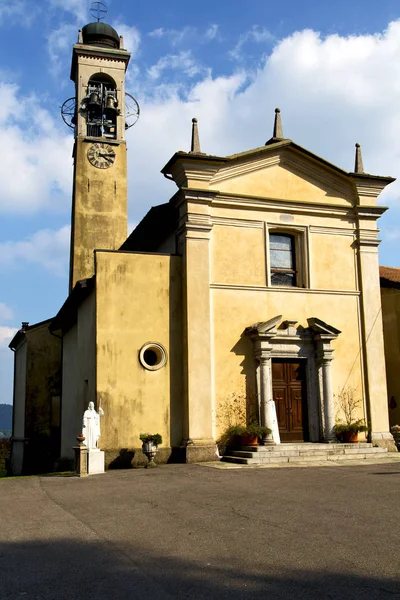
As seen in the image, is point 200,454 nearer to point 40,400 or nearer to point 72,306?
point 72,306

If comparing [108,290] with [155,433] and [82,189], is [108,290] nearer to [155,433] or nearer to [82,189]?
[155,433]

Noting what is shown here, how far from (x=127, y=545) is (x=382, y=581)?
2.59 metres

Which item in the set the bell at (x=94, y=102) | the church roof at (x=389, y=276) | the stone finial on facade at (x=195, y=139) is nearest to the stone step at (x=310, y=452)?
the church roof at (x=389, y=276)

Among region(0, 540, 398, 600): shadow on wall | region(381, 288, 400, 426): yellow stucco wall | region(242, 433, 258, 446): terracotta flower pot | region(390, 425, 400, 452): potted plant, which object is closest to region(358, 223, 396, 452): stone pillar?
region(390, 425, 400, 452): potted plant

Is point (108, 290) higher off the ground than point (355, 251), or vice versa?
point (355, 251)

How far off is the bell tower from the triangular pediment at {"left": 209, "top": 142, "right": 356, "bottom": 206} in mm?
12680

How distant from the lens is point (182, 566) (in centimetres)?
543

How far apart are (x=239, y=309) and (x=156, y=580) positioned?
1236 cm

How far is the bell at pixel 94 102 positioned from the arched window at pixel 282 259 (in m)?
17.1

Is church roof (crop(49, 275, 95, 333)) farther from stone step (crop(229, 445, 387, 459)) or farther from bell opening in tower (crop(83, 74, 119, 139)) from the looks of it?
bell opening in tower (crop(83, 74, 119, 139))

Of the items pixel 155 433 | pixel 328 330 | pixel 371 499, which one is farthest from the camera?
pixel 328 330

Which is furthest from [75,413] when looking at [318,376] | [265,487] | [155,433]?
[265,487]

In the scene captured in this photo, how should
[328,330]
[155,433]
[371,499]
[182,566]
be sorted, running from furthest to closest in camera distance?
[328,330] → [155,433] → [371,499] → [182,566]

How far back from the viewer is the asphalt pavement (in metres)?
4.85
